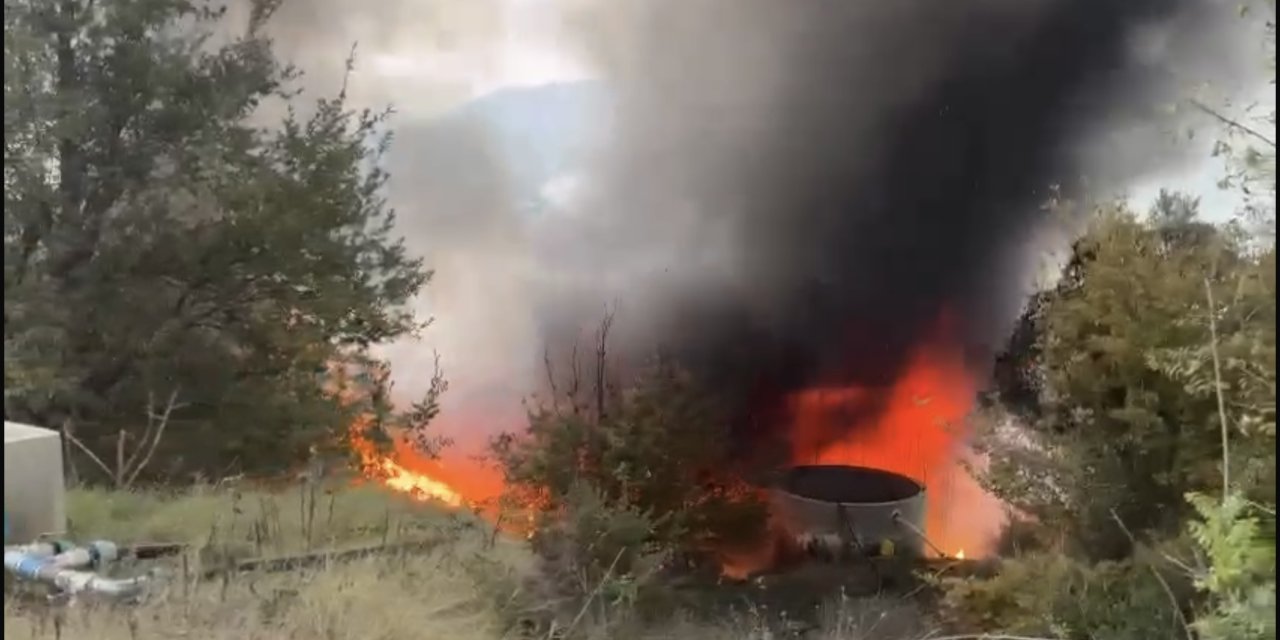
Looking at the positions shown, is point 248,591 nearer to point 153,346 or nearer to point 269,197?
point 153,346

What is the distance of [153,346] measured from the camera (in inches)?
126

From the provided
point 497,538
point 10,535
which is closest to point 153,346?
point 10,535

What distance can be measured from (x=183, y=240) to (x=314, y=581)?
1.08m

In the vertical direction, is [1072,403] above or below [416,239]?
below

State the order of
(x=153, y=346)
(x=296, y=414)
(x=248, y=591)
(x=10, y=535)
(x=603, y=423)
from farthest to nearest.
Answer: (x=603, y=423) < (x=296, y=414) < (x=153, y=346) < (x=248, y=591) < (x=10, y=535)

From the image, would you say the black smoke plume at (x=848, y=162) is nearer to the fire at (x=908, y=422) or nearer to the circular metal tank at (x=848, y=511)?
the fire at (x=908, y=422)

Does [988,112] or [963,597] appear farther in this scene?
[988,112]

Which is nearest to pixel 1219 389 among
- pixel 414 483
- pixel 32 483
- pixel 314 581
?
pixel 314 581

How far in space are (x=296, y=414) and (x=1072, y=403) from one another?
2491 mm

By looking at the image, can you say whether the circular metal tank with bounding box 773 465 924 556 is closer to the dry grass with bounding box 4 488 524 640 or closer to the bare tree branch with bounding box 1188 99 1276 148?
the dry grass with bounding box 4 488 524 640

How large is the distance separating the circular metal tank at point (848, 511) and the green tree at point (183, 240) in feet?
5.41

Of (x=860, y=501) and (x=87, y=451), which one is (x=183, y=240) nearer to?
(x=87, y=451)

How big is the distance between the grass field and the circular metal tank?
0.39 metres

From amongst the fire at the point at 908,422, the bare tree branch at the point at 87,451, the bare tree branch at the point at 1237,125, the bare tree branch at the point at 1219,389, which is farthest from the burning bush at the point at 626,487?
the bare tree branch at the point at 1237,125
